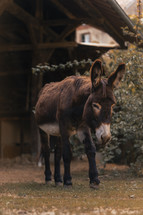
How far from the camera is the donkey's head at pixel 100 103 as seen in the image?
5214mm

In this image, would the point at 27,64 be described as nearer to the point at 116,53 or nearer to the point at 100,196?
the point at 116,53

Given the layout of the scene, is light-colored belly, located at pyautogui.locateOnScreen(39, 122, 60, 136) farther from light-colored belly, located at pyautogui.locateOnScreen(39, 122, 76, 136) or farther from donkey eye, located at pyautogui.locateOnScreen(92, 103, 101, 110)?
donkey eye, located at pyautogui.locateOnScreen(92, 103, 101, 110)

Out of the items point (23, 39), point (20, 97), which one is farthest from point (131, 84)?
point (20, 97)

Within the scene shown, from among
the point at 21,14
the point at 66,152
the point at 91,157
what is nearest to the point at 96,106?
the point at 91,157

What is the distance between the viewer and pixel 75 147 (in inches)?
383

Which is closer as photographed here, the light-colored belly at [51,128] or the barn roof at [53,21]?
the light-colored belly at [51,128]

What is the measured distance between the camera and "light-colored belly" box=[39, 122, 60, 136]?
21.0 feet

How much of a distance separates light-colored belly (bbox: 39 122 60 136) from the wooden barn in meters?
3.35

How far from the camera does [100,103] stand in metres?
5.37

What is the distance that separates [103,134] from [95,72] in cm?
91

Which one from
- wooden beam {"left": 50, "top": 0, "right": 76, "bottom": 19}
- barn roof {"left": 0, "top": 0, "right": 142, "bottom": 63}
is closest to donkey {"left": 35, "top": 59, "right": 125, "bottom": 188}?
barn roof {"left": 0, "top": 0, "right": 142, "bottom": 63}

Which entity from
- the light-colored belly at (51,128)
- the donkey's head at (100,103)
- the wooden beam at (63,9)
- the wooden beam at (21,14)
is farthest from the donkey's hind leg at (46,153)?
the wooden beam at (63,9)

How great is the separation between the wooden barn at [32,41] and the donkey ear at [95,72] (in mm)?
4005

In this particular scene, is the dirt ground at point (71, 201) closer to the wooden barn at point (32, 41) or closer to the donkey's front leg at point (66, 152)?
the donkey's front leg at point (66, 152)
